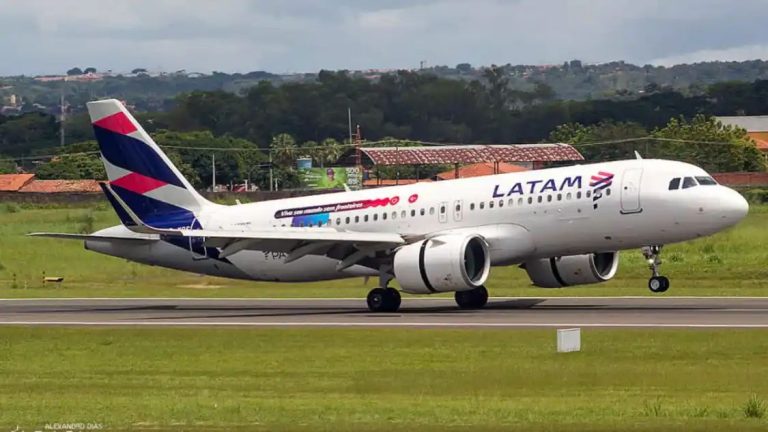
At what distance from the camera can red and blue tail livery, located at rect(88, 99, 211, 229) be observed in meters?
50.3

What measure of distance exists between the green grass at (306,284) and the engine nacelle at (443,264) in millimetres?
9062

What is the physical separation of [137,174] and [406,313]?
1070 centimetres

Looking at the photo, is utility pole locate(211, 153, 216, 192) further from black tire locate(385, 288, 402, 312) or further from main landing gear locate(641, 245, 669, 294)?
main landing gear locate(641, 245, 669, 294)

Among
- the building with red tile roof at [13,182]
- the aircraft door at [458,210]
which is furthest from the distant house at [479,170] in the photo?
the aircraft door at [458,210]

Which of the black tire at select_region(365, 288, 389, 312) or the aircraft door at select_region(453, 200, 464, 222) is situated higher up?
the aircraft door at select_region(453, 200, 464, 222)

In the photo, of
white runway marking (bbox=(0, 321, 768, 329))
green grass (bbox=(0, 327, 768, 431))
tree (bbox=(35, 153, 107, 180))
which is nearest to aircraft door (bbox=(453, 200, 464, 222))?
white runway marking (bbox=(0, 321, 768, 329))

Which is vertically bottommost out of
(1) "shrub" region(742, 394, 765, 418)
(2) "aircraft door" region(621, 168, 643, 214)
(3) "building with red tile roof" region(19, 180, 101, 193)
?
(1) "shrub" region(742, 394, 765, 418)

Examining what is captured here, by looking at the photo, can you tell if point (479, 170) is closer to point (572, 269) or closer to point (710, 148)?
point (710, 148)

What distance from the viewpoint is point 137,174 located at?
50.6 meters

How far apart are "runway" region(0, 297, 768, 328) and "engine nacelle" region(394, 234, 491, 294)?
858 mm

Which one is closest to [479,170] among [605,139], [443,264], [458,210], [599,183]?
[605,139]

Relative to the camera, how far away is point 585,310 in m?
44.0

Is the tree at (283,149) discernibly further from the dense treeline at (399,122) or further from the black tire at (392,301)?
the black tire at (392,301)

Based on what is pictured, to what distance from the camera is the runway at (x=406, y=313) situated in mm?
39656
